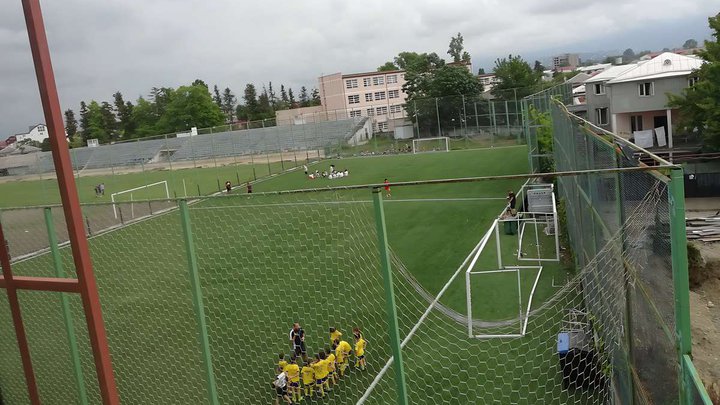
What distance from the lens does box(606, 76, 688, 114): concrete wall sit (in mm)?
31956

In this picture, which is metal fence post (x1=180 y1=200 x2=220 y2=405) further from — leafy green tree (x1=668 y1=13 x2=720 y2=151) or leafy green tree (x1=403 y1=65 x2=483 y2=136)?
leafy green tree (x1=403 y1=65 x2=483 y2=136)

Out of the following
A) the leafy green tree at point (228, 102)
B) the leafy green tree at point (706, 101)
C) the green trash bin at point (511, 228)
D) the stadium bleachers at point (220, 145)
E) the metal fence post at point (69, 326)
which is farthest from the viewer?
the leafy green tree at point (228, 102)

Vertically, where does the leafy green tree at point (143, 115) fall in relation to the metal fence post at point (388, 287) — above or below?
above

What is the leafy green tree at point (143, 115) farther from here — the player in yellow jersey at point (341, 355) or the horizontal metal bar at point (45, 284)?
the horizontal metal bar at point (45, 284)

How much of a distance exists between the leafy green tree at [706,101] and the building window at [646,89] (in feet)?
14.2

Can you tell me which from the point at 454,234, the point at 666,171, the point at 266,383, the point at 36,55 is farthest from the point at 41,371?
the point at 454,234

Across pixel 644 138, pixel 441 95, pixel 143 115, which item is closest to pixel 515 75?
pixel 441 95

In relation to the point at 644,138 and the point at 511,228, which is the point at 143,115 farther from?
the point at 511,228

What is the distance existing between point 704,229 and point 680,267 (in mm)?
15651

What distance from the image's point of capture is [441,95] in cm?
5438

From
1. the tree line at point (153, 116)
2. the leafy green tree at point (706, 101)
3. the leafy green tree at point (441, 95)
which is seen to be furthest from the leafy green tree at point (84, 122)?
the leafy green tree at point (706, 101)

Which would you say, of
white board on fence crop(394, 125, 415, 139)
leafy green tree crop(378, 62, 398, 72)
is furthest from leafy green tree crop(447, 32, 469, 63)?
white board on fence crop(394, 125, 415, 139)

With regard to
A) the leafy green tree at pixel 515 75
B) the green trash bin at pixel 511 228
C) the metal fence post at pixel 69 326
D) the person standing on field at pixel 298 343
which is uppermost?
the leafy green tree at pixel 515 75

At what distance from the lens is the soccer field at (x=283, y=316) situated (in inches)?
282
